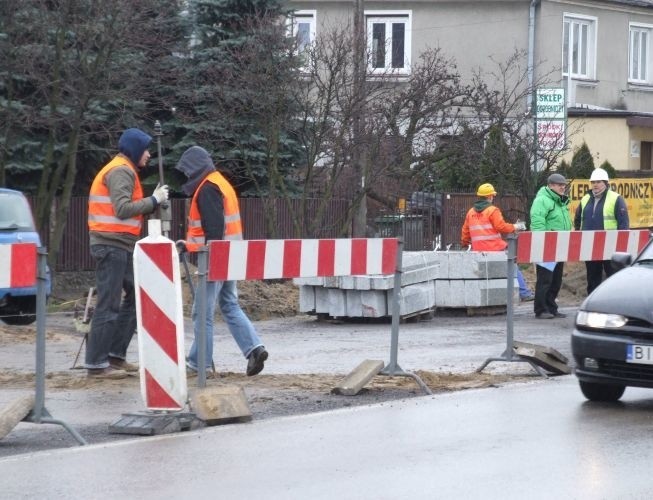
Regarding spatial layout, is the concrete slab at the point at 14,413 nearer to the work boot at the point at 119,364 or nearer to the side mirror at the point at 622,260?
the work boot at the point at 119,364

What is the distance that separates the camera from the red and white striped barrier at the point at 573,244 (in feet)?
42.5

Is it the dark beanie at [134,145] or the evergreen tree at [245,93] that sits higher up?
the evergreen tree at [245,93]

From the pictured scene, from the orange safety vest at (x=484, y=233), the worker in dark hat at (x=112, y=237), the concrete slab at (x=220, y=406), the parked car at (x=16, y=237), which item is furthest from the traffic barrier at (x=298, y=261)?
the orange safety vest at (x=484, y=233)

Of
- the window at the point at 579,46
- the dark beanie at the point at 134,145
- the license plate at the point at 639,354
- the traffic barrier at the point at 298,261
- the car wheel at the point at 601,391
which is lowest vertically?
the car wheel at the point at 601,391

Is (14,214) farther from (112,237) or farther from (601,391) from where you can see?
(601,391)

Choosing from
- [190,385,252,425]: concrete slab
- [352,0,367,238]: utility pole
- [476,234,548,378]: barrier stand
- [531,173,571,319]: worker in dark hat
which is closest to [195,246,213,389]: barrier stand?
[190,385,252,425]: concrete slab

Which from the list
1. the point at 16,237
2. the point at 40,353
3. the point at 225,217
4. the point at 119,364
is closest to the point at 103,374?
the point at 119,364

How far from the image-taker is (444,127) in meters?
26.9

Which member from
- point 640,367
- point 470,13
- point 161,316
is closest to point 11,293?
point 161,316

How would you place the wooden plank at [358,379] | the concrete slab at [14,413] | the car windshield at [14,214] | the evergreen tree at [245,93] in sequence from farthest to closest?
the evergreen tree at [245,93] < the car windshield at [14,214] < the wooden plank at [358,379] < the concrete slab at [14,413]

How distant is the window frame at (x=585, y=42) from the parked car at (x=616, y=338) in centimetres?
2936

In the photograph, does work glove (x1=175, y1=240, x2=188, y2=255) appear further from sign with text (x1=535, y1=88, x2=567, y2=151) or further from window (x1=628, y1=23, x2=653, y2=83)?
window (x1=628, y1=23, x2=653, y2=83)

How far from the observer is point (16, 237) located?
60.7 feet

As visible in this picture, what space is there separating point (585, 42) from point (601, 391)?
30933 mm
